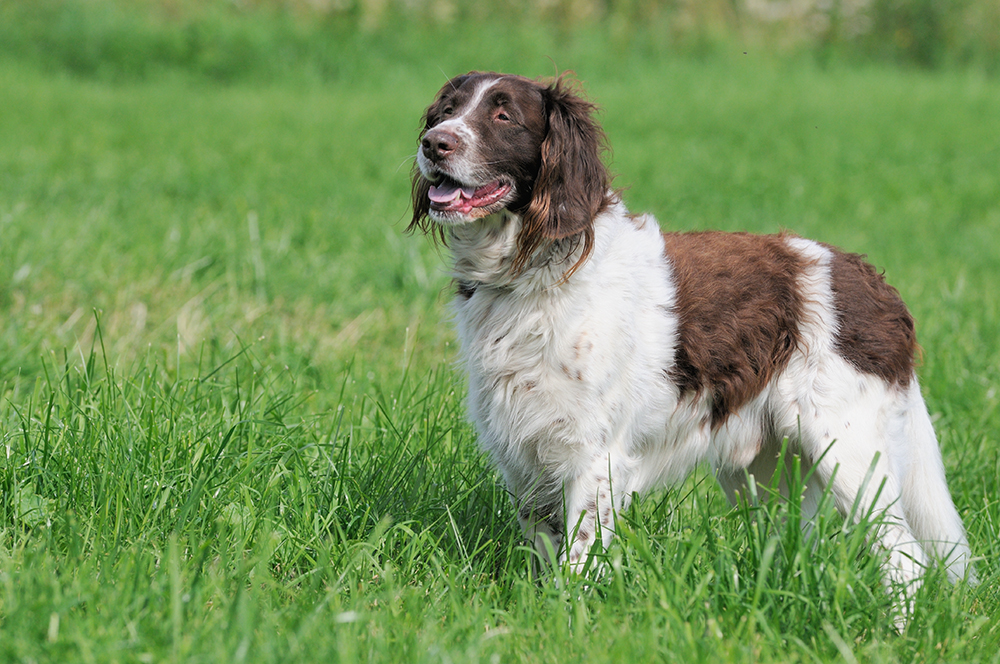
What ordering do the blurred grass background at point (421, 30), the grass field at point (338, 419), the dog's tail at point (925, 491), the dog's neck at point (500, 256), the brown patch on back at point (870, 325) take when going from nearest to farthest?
the grass field at point (338, 419), the dog's neck at point (500, 256), the brown patch on back at point (870, 325), the dog's tail at point (925, 491), the blurred grass background at point (421, 30)

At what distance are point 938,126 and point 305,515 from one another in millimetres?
10088

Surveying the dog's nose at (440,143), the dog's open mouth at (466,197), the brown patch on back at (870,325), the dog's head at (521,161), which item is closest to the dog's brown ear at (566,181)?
the dog's head at (521,161)

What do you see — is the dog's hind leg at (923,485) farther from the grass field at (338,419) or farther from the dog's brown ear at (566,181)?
the dog's brown ear at (566,181)

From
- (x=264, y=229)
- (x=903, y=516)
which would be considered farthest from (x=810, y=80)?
(x=903, y=516)

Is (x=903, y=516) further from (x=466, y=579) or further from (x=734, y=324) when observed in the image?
(x=466, y=579)

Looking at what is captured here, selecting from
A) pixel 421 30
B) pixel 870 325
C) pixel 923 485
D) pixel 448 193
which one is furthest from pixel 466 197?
pixel 421 30

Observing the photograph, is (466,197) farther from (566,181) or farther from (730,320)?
(730,320)

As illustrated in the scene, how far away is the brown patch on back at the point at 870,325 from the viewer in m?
3.02

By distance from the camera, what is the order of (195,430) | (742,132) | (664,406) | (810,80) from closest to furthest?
(664,406)
(195,430)
(742,132)
(810,80)

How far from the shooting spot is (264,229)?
630 cm

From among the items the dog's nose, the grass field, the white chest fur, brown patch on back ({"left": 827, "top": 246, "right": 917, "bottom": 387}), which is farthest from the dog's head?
brown patch on back ({"left": 827, "top": 246, "right": 917, "bottom": 387})

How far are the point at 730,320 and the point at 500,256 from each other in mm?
711

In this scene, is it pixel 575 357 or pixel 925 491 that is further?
pixel 925 491

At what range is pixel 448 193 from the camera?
2.91m
